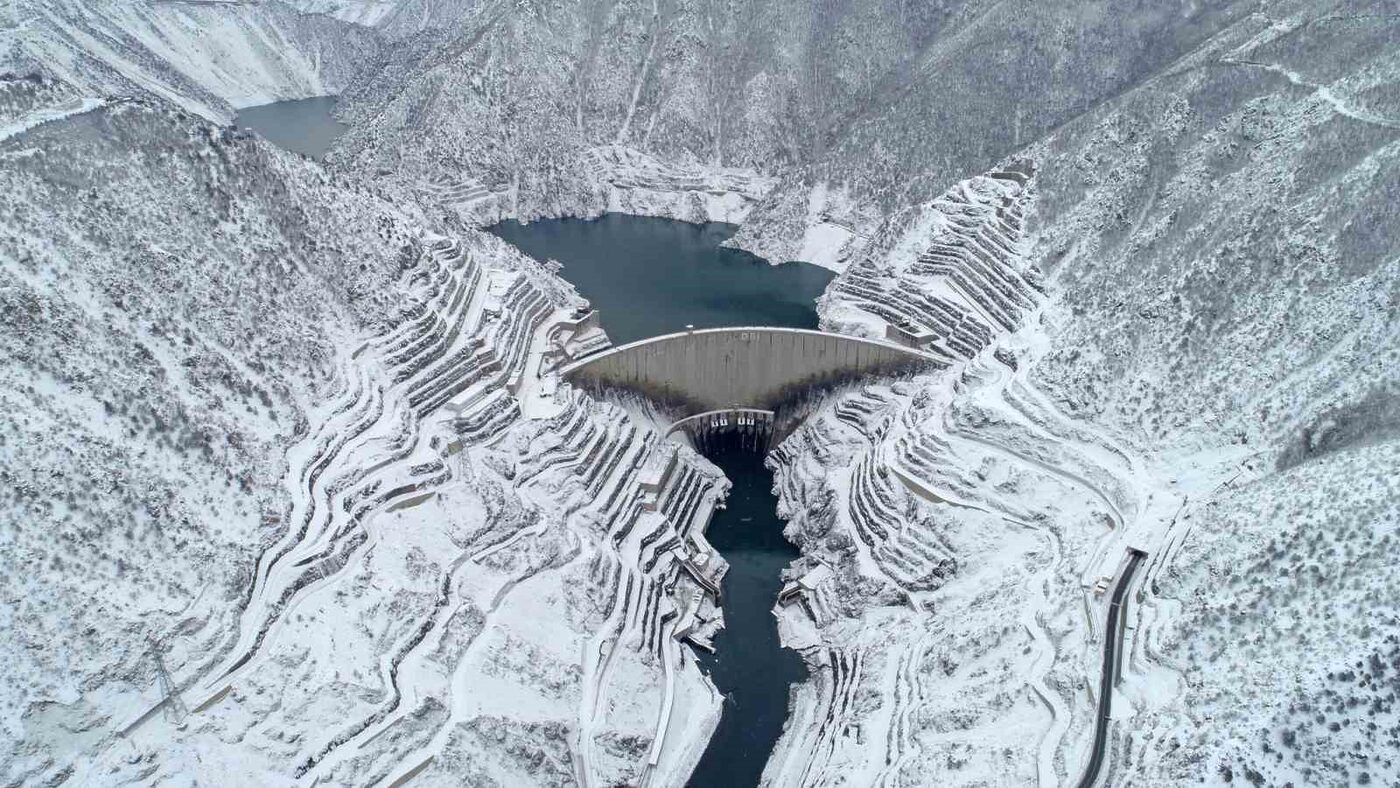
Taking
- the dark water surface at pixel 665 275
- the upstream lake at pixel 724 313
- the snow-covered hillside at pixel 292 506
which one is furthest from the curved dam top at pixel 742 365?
the dark water surface at pixel 665 275

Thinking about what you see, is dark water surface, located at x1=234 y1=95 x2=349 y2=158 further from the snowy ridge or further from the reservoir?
the snowy ridge

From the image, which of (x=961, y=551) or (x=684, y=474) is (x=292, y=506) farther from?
(x=961, y=551)

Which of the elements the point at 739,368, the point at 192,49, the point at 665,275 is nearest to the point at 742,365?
the point at 739,368

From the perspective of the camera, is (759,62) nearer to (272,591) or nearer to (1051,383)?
(1051,383)

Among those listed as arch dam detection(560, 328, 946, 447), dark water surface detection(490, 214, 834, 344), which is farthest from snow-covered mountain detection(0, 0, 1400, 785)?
dark water surface detection(490, 214, 834, 344)

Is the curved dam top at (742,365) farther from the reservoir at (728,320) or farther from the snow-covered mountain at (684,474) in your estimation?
the reservoir at (728,320)

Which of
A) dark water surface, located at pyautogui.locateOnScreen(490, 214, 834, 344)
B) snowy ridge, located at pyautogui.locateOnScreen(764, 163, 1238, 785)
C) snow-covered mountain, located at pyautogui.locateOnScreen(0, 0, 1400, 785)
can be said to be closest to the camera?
snow-covered mountain, located at pyautogui.locateOnScreen(0, 0, 1400, 785)
